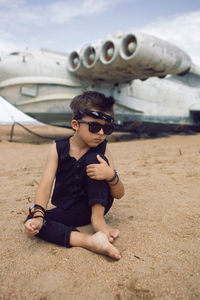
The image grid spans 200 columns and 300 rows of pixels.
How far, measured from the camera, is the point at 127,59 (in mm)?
4781

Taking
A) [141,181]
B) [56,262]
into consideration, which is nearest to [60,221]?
[56,262]

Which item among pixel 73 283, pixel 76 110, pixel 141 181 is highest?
pixel 76 110

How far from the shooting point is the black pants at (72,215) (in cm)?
115

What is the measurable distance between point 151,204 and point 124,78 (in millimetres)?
4468

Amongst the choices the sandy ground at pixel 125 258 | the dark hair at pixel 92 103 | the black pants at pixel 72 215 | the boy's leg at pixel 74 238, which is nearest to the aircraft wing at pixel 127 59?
the sandy ground at pixel 125 258

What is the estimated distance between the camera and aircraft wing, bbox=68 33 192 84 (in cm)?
480

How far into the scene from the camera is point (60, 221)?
129 centimetres

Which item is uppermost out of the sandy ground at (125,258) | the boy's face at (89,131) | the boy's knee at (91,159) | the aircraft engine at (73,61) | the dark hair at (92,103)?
the aircraft engine at (73,61)

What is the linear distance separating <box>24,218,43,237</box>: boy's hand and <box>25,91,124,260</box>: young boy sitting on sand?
26mm

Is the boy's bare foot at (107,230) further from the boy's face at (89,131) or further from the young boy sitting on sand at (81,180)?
the boy's face at (89,131)

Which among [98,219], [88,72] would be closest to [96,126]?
[98,219]

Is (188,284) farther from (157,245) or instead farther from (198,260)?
(157,245)

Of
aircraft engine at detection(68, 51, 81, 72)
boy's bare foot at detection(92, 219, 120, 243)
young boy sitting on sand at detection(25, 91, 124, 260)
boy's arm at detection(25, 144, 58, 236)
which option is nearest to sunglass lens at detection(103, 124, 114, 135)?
young boy sitting on sand at detection(25, 91, 124, 260)

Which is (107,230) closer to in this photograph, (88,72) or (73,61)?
(88,72)
